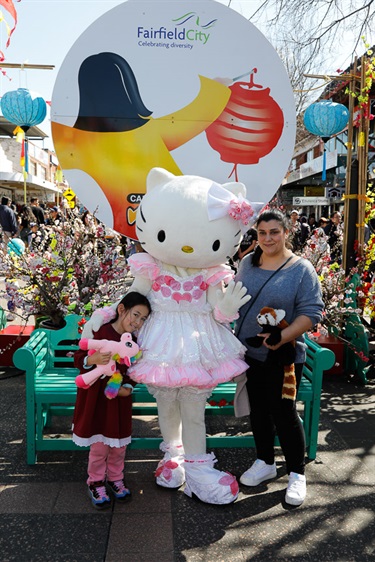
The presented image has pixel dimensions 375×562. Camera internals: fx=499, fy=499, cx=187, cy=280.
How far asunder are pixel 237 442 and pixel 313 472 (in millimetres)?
504

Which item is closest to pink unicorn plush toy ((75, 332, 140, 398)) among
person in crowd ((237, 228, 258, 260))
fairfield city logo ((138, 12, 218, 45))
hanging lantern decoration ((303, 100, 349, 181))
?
person in crowd ((237, 228, 258, 260))

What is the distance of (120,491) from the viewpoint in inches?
108

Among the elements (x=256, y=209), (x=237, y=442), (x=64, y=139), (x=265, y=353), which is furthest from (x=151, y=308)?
(x=64, y=139)

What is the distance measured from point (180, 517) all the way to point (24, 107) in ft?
16.7

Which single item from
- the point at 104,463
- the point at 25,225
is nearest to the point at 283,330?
the point at 104,463

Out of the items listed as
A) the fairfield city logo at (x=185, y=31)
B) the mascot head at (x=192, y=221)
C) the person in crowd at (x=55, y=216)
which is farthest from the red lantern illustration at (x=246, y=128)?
the person in crowd at (x=55, y=216)

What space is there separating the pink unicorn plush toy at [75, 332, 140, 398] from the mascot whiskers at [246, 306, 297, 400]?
26.4 inches

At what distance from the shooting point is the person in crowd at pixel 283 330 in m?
2.71

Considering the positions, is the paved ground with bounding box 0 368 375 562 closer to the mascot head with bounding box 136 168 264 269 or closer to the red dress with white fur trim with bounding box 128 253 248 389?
the red dress with white fur trim with bounding box 128 253 248 389

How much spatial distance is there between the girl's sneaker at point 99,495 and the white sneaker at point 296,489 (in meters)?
0.99

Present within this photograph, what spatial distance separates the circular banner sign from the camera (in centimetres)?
329

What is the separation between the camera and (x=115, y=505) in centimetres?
273

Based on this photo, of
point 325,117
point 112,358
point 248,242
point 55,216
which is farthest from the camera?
point 325,117

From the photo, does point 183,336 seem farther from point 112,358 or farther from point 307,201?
point 307,201
